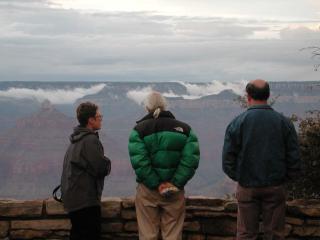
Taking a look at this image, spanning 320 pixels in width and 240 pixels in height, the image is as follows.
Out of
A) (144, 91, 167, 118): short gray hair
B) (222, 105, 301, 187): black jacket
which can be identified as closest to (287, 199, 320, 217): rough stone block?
(222, 105, 301, 187): black jacket

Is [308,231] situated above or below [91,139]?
below

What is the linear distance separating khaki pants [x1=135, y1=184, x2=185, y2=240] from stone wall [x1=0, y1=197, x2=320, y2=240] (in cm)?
70

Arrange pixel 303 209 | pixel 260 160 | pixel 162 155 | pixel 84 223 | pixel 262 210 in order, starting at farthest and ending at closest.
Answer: pixel 303 209 → pixel 84 223 → pixel 162 155 → pixel 262 210 → pixel 260 160

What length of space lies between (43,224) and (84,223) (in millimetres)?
955

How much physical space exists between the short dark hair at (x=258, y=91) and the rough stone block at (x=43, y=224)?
2728mm

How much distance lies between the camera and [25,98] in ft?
610

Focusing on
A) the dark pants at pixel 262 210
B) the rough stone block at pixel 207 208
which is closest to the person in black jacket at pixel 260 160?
the dark pants at pixel 262 210


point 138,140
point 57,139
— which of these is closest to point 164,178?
point 138,140

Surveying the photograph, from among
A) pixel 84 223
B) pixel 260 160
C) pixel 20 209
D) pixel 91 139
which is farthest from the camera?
pixel 20 209

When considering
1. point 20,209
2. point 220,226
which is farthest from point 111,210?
point 220,226

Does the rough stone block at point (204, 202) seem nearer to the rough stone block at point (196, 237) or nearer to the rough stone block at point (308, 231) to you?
the rough stone block at point (196, 237)

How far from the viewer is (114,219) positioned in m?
6.94

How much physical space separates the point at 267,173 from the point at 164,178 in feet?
3.42

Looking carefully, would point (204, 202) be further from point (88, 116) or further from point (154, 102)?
point (88, 116)
